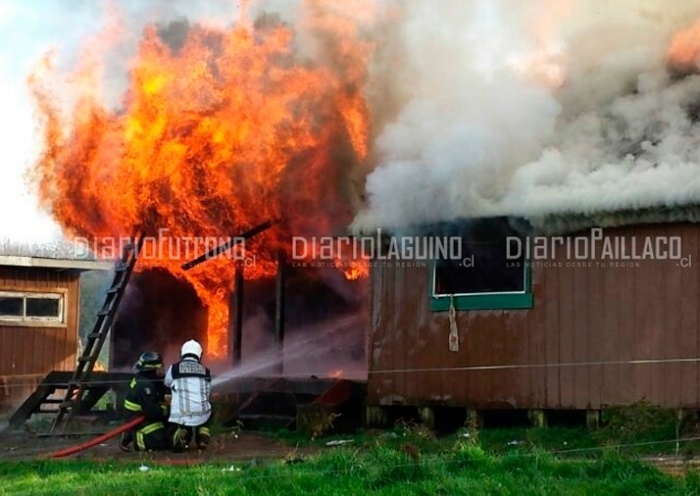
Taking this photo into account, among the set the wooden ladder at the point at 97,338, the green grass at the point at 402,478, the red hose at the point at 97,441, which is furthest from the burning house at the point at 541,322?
the wooden ladder at the point at 97,338

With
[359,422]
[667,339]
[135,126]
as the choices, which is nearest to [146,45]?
[135,126]

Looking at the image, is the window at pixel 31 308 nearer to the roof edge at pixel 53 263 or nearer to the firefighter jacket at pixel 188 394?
the roof edge at pixel 53 263

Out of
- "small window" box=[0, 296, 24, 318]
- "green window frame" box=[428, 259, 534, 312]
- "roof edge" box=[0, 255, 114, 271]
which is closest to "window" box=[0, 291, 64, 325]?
"small window" box=[0, 296, 24, 318]

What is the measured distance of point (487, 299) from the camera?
1219 cm

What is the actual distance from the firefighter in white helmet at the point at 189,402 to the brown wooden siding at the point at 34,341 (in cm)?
925

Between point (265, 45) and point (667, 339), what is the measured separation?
764 centimetres

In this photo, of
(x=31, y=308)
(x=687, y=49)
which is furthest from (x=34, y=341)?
(x=687, y=49)

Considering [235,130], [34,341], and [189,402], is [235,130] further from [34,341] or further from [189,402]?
[34,341]

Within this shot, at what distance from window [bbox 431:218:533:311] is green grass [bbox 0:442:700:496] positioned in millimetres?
3541

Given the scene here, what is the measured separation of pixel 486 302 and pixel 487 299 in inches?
1.6

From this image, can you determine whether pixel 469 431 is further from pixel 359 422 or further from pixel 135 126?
pixel 135 126

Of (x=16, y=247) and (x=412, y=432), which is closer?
(x=412, y=432)

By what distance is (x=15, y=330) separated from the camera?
20078 mm

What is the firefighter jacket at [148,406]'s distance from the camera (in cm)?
1166
